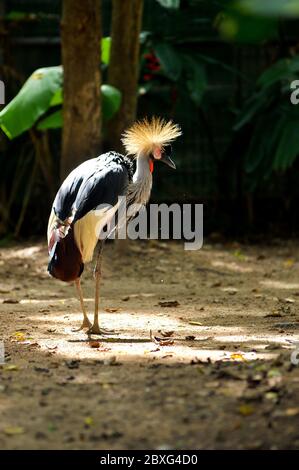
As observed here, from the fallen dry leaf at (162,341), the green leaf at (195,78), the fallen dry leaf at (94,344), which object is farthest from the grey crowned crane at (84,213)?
the green leaf at (195,78)

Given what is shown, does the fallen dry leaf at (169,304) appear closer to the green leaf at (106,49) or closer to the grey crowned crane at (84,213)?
the grey crowned crane at (84,213)

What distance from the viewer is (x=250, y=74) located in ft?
35.0

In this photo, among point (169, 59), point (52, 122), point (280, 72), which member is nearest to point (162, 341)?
point (52, 122)

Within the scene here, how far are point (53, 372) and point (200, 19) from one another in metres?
6.83

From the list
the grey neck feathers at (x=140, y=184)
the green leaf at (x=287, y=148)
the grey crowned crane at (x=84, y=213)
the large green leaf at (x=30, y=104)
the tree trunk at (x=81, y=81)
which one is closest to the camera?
the grey crowned crane at (x=84, y=213)

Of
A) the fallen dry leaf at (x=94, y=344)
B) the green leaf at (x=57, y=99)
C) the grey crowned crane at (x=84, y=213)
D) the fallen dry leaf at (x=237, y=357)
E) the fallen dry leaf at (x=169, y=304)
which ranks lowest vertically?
the fallen dry leaf at (x=169, y=304)

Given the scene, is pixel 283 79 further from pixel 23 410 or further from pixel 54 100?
pixel 23 410

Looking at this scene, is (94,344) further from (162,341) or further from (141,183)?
(141,183)

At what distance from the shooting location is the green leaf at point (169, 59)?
9.23 m

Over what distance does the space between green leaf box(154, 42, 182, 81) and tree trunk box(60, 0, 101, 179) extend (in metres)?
1.33

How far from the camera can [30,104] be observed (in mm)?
8156

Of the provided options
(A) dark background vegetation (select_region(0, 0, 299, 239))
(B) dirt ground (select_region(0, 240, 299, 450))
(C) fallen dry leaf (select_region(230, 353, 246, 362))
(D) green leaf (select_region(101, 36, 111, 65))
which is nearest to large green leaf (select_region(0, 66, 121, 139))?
(D) green leaf (select_region(101, 36, 111, 65))

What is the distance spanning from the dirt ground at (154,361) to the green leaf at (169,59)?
2423 mm

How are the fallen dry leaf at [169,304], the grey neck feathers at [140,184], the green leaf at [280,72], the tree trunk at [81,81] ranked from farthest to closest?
the green leaf at [280,72] < the tree trunk at [81,81] < the fallen dry leaf at [169,304] < the grey neck feathers at [140,184]
